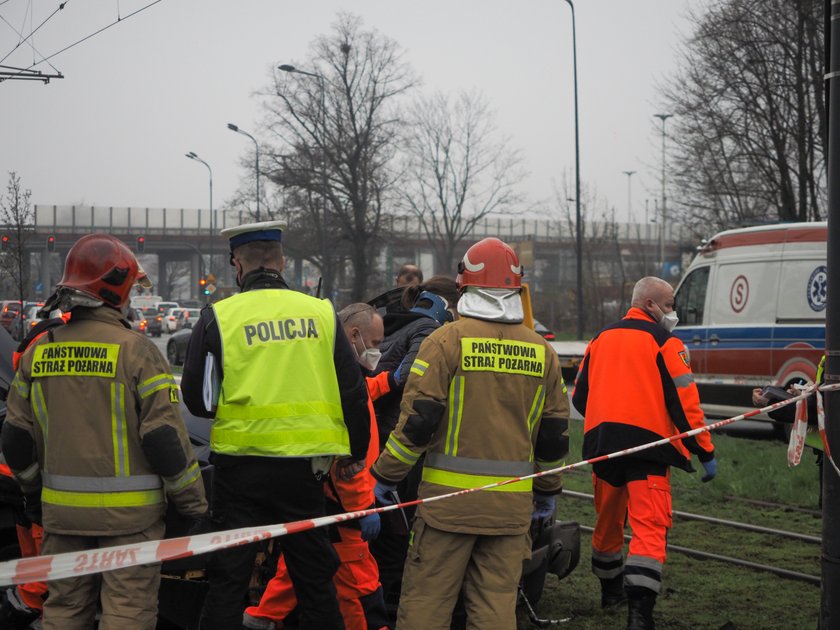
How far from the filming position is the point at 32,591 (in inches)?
180

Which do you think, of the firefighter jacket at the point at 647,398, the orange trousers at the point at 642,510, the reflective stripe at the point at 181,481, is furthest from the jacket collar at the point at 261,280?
the orange trousers at the point at 642,510

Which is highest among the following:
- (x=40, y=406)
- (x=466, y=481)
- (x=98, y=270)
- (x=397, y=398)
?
(x=98, y=270)

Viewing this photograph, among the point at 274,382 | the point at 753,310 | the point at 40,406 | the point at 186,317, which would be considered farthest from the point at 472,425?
the point at 186,317

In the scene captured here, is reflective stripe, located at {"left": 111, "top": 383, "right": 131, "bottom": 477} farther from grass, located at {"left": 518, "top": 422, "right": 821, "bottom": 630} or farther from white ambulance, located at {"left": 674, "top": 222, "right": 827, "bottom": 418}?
white ambulance, located at {"left": 674, "top": 222, "right": 827, "bottom": 418}

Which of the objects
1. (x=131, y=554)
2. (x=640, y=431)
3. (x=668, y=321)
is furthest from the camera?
(x=668, y=321)

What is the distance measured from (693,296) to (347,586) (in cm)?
1128

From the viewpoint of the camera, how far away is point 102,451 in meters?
3.84

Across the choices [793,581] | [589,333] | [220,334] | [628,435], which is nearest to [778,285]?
[793,581]

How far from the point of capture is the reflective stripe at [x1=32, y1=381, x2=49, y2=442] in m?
3.92

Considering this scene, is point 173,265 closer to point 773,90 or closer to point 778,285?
point 773,90

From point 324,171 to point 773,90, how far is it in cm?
2310

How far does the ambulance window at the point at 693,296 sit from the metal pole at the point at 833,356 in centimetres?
1009

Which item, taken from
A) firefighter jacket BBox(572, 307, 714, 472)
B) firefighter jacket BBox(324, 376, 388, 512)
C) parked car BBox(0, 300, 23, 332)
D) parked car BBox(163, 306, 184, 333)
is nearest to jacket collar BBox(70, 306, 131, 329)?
firefighter jacket BBox(324, 376, 388, 512)

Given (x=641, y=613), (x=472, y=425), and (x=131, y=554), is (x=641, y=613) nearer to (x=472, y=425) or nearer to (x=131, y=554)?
(x=472, y=425)
